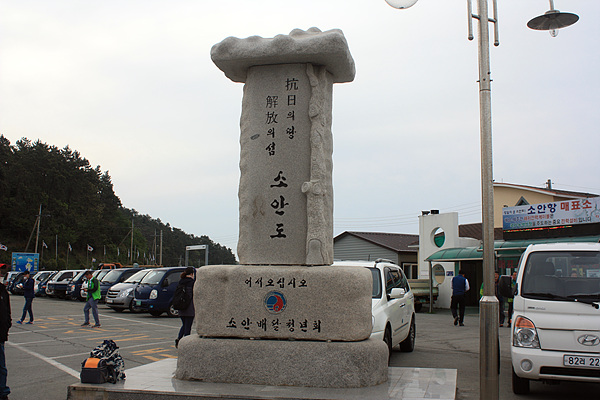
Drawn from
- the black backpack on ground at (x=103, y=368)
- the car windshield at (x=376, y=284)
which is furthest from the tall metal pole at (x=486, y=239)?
the black backpack on ground at (x=103, y=368)

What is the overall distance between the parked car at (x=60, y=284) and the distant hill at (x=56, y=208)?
29877mm

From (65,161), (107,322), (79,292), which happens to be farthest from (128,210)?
(107,322)

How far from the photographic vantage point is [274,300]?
20.4 ft

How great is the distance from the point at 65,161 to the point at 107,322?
202 feet

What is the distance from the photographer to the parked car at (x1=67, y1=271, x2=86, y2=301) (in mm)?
28672

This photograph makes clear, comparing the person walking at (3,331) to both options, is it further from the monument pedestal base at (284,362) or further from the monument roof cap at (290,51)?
the monument roof cap at (290,51)

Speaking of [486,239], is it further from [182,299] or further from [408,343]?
[182,299]

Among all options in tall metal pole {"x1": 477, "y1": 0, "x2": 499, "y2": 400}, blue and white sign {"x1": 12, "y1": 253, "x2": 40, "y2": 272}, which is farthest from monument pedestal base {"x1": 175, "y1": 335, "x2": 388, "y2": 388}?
blue and white sign {"x1": 12, "y1": 253, "x2": 40, "y2": 272}

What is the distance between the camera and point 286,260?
6.59 meters

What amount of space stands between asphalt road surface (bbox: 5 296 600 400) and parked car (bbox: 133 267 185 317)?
0.49m

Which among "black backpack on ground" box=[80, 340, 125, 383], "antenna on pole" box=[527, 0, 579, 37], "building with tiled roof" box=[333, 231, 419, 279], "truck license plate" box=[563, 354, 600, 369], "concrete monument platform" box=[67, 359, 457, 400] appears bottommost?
"concrete monument platform" box=[67, 359, 457, 400]

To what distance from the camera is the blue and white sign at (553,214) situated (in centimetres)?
1842

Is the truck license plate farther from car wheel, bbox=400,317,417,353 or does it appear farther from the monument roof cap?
car wheel, bbox=400,317,417,353

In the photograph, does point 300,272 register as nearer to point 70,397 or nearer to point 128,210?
point 70,397
